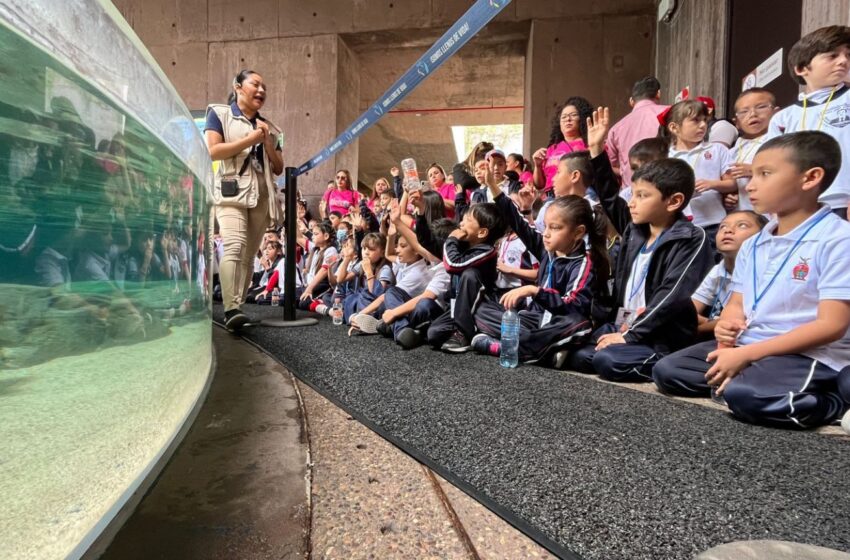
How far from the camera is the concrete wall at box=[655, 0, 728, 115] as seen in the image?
4.10 metres

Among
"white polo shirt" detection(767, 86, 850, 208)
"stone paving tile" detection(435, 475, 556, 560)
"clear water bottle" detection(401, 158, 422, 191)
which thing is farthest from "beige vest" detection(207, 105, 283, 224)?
"white polo shirt" detection(767, 86, 850, 208)

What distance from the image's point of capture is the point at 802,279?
1.38m

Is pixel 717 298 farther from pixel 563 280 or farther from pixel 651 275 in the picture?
pixel 563 280

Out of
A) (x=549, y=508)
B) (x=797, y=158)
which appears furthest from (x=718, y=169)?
(x=549, y=508)

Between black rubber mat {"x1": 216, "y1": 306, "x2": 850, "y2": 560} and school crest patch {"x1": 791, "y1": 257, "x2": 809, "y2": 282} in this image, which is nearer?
black rubber mat {"x1": 216, "y1": 306, "x2": 850, "y2": 560}

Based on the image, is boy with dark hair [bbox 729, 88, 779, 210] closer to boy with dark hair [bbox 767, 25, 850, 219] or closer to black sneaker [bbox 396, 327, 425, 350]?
boy with dark hair [bbox 767, 25, 850, 219]

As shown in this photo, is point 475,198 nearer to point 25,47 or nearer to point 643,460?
point 643,460

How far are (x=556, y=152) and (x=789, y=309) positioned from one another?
75.6 inches

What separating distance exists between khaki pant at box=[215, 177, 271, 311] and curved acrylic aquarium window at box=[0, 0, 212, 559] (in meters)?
1.65

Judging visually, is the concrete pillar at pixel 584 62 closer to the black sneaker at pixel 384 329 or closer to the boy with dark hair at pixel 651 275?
the black sneaker at pixel 384 329

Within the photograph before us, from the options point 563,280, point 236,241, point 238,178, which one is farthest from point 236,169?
point 563,280

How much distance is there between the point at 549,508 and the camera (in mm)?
795

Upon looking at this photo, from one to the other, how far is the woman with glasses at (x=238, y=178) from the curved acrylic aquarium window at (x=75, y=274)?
5.35 feet

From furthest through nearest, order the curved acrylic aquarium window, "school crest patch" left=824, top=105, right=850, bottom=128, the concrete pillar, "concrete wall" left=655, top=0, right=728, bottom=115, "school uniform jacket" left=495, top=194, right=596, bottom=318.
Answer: the concrete pillar
"concrete wall" left=655, top=0, right=728, bottom=115
"school uniform jacket" left=495, top=194, right=596, bottom=318
"school crest patch" left=824, top=105, right=850, bottom=128
the curved acrylic aquarium window
